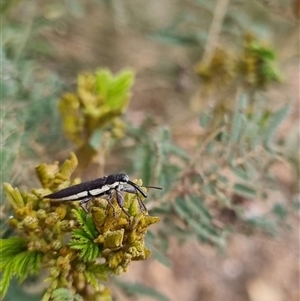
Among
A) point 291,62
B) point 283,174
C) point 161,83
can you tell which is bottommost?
point 283,174

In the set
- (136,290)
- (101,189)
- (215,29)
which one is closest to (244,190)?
(136,290)

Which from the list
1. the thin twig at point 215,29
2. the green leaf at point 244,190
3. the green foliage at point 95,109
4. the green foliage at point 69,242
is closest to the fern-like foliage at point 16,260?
the green foliage at point 69,242

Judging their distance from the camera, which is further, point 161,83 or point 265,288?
point 161,83

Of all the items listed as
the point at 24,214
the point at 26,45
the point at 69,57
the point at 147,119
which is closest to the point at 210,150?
the point at 147,119

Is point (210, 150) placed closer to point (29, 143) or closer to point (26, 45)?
point (29, 143)

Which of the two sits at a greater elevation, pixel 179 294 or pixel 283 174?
pixel 283 174

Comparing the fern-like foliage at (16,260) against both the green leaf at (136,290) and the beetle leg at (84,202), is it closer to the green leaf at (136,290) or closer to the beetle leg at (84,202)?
the beetle leg at (84,202)

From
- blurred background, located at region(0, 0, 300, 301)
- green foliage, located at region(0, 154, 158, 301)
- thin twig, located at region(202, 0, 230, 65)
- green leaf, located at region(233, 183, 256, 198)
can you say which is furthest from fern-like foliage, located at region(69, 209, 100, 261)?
thin twig, located at region(202, 0, 230, 65)
